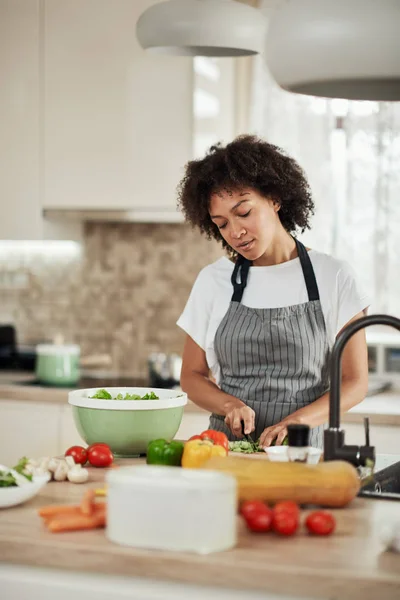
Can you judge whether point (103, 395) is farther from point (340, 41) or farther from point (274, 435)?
point (340, 41)

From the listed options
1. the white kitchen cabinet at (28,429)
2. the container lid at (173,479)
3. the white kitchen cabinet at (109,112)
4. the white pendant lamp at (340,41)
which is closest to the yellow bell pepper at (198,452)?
the container lid at (173,479)

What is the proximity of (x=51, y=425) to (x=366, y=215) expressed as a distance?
153 centimetres

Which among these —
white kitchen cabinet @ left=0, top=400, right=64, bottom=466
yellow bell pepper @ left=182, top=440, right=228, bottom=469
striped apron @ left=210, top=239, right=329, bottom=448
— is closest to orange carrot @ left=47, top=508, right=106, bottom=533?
yellow bell pepper @ left=182, top=440, right=228, bottom=469

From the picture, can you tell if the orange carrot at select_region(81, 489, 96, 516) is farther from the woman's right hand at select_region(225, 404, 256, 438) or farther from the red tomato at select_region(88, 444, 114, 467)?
the woman's right hand at select_region(225, 404, 256, 438)

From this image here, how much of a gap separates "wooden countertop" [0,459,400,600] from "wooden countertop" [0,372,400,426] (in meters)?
1.71

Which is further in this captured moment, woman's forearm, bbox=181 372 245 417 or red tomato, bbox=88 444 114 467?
woman's forearm, bbox=181 372 245 417

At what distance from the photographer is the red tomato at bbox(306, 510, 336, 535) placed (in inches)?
60.7

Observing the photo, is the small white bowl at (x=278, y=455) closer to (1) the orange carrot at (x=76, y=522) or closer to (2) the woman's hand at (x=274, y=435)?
(2) the woman's hand at (x=274, y=435)

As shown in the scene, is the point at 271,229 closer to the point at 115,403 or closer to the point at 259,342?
the point at 259,342

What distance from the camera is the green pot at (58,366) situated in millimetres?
3910

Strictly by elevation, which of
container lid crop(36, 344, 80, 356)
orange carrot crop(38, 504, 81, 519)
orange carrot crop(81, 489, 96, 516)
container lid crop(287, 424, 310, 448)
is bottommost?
orange carrot crop(38, 504, 81, 519)

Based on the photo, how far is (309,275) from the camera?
2.66 meters

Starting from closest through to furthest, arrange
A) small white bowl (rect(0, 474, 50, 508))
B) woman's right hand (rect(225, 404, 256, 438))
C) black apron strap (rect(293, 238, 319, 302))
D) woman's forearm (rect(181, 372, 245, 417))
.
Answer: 1. small white bowl (rect(0, 474, 50, 508))
2. woman's right hand (rect(225, 404, 256, 438))
3. woman's forearm (rect(181, 372, 245, 417))
4. black apron strap (rect(293, 238, 319, 302))

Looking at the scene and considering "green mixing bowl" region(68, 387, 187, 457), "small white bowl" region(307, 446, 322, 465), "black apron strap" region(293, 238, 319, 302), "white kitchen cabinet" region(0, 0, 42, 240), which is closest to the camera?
"small white bowl" region(307, 446, 322, 465)
